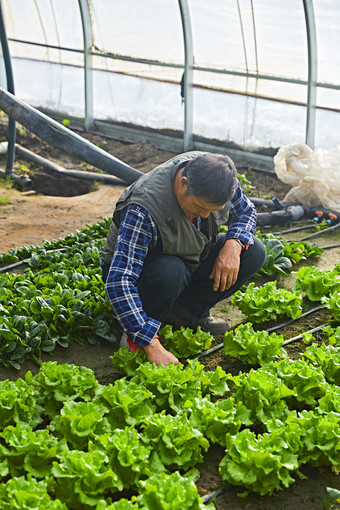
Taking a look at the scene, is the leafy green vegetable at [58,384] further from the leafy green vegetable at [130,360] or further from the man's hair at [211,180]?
the man's hair at [211,180]

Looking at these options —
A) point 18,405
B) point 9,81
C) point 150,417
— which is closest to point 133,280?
A: point 150,417

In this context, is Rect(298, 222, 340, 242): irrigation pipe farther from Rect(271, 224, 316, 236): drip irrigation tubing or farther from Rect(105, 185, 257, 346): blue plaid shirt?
Rect(105, 185, 257, 346): blue plaid shirt

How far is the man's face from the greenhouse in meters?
0.02

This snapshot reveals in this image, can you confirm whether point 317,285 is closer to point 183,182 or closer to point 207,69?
point 183,182

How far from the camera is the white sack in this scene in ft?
22.3

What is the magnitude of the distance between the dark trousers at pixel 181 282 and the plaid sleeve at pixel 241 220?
0.31ft

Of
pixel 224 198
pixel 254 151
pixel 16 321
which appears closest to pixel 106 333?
pixel 16 321

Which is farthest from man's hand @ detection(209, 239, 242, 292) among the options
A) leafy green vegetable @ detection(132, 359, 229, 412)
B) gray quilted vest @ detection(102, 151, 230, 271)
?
leafy green vegetable @ detection(132, 359, 229, 412)

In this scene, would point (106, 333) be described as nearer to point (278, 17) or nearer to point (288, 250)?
point (288, 250)

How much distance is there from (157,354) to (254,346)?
65cm

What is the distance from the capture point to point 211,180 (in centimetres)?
310

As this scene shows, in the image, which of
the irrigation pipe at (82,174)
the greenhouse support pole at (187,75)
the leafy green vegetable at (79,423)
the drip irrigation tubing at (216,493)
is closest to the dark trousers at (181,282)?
the leafy green vegetable at (79,423)

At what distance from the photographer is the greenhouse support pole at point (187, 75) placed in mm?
8266

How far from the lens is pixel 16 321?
3867 millimetres
